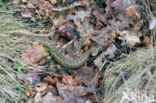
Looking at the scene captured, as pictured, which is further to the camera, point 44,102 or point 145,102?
point 44,102

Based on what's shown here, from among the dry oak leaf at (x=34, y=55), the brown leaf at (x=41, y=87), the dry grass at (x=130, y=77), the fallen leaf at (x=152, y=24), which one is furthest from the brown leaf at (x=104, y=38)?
the brown leaf at (x=41, y=87)

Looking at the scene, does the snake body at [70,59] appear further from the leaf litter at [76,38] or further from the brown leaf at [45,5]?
the brown leaf at [45,5]

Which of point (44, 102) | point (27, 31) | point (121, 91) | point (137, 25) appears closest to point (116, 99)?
point (121, 91)

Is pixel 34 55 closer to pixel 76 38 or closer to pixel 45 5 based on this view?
pixel 76 38

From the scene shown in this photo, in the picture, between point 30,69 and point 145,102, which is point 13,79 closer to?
point 30,69

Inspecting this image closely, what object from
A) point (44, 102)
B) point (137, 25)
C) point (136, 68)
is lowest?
point (44, 102)

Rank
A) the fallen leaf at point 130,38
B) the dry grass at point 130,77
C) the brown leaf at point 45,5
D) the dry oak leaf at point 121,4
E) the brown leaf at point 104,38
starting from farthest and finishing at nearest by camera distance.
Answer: the brown leaf at point 45,5 < the dry oak leaf at point 121,4 < the brown leaf at point 104,38 < the fallen leaf at point 130,38 < the dry grass at point 130,77

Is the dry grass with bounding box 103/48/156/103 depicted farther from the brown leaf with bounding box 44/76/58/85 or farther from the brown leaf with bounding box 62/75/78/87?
the brown leaf with bounding box 44/76/58/85

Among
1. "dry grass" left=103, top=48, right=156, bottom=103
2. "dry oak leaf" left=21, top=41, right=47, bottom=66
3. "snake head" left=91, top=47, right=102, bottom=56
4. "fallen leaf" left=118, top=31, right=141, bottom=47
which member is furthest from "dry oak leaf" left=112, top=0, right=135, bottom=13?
"dry oak leaf" left=21, top=41, right=47, bottom=66

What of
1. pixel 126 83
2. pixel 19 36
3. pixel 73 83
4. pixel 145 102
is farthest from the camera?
pixel 19 36
